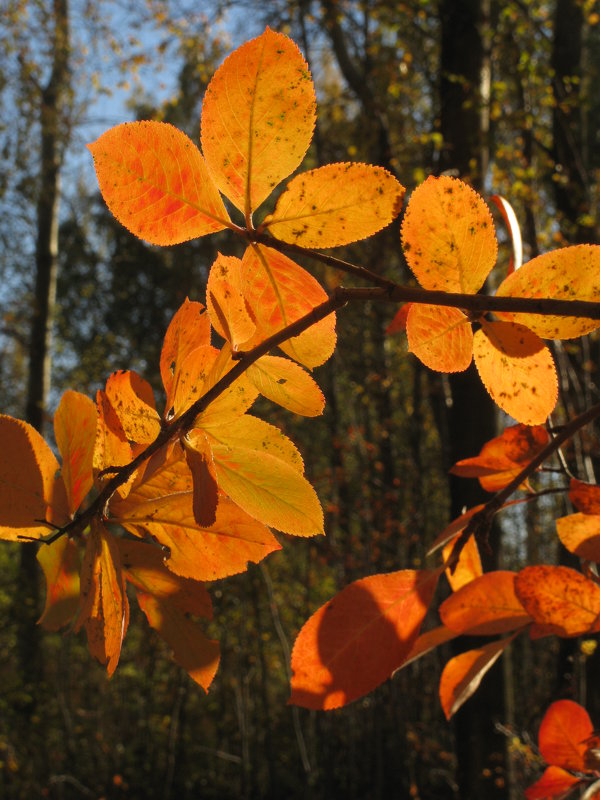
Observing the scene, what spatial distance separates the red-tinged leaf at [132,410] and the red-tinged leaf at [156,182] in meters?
0.05

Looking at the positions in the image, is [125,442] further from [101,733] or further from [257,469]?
[101,733]

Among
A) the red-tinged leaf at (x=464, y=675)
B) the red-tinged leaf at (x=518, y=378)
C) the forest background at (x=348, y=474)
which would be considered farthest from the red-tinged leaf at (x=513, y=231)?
the forest background at (x=348, y=474)

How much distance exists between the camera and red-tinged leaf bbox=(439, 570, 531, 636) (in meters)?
0.28

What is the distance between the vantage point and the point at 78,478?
0.22 m

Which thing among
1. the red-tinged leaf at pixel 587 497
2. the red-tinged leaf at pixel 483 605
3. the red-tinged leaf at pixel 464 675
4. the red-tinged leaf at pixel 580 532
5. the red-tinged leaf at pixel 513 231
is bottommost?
the red-tinged leaf at pixel 464 675

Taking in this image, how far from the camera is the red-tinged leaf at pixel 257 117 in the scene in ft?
0.62

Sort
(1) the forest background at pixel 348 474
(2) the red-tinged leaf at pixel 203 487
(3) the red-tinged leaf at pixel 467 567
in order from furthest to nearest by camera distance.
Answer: (1) the forest background at pixel 348 474 < (3) the red-tinged leaf at pixel 467 567 < (2) the red-tinged leaf at pixel 203 487

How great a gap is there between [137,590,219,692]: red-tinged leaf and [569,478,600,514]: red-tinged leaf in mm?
137

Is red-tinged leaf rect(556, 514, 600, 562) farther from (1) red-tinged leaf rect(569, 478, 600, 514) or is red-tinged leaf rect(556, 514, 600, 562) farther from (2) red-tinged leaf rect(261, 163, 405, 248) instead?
(2) red-tinged leaf rect(261, 163, 405, 248)

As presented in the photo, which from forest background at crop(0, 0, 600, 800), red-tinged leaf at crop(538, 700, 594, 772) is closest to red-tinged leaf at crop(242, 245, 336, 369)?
red-tinged leaf at crop(538, 700, 594, 772)

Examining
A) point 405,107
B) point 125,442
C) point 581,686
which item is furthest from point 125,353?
point 125,442

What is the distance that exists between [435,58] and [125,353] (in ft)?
11.8

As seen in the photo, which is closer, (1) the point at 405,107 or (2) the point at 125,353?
(1) the point at 405,107

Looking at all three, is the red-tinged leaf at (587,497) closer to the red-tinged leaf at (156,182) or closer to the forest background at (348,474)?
the red-tinged leaf at (156,182)
